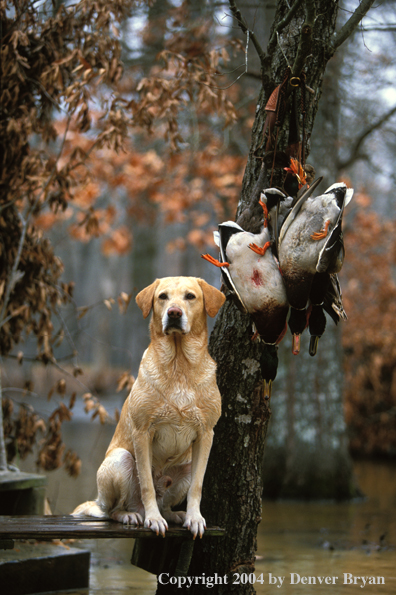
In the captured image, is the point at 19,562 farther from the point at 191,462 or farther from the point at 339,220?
the point at 339,220

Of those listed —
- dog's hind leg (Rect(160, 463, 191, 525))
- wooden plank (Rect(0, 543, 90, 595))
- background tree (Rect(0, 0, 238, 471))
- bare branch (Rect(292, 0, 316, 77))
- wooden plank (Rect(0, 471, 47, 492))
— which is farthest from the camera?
background tree (Rect(0, 0, 238, 471))

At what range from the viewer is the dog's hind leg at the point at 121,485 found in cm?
354

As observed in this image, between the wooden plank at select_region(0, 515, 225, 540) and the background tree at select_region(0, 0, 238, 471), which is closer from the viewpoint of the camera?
the wooden plank at select_region(0, 515, 225, 540)

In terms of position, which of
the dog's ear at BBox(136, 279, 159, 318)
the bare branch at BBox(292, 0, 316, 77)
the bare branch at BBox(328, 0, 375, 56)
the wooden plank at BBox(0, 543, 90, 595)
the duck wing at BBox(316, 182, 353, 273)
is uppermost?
the bare branch at BBox(328, 0, 375, 56)

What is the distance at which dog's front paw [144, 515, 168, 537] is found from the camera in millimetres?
3219

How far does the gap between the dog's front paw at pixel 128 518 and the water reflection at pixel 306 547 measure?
4.17 ft

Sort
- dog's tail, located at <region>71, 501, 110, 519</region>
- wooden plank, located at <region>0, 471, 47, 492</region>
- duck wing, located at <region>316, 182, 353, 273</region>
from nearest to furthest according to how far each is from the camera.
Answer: duck wing, located at <region>316, 182, 353, 273</region> < dog's tail, located at <region>71, 501, 110, 519</region> < wooden plank, located at <region>0, 471, 47, 492</region>

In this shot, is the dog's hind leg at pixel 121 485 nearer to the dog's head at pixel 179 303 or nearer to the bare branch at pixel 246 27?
the dog's head at pixel 179 303

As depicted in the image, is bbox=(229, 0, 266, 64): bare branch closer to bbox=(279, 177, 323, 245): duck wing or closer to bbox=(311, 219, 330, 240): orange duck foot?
bbox=(279, 177, 323, 245): duck wing

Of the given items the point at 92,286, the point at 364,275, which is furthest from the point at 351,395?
the point at 92,286

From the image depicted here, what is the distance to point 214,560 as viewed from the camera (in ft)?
12.5

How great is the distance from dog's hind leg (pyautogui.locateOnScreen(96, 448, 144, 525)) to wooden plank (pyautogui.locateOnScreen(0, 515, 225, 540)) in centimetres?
12

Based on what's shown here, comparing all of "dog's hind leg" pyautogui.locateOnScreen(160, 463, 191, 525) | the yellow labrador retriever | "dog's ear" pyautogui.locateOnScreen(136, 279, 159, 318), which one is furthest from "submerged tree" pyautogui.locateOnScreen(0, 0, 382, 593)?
"dog's ear" pyautogui.locateOnScreen(136, 279, 159, 318)

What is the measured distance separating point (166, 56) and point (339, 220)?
328 centimetres
